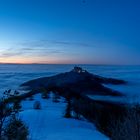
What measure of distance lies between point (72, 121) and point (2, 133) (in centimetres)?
605

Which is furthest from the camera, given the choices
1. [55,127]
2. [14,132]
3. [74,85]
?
[74,85]

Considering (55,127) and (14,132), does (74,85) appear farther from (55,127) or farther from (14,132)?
(14,132)

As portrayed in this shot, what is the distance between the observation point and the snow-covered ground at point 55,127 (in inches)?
518

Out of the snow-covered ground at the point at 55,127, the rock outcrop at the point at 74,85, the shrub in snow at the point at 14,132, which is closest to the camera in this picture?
the shrub in snow at the point at 14,132

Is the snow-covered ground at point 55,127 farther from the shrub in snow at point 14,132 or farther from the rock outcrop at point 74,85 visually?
the rock outcrop at point 74,85

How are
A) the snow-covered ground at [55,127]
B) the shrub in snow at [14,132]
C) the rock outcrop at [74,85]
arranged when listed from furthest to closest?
the rock outcrop at [74,85]
the snow-covered ground at [55,127]
the shrub in snow at [14,132]

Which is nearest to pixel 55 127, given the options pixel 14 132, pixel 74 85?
pixel 14 132

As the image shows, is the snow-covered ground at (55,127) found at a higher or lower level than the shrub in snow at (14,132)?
lower

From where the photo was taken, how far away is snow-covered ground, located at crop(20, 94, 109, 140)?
13.2 m

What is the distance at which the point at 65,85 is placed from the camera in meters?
29.5

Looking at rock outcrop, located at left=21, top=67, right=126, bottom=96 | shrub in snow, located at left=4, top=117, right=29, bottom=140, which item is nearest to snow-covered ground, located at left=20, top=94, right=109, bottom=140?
shrub in snow, located at left=4, top=117, right=29, bottom=140

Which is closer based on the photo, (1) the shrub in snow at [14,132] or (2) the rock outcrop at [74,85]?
(1) the shrub in snow at [14,132]

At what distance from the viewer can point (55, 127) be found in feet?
49.1

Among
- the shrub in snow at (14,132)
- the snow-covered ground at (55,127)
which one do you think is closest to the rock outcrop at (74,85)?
the snow-covered ground at (55,127)
